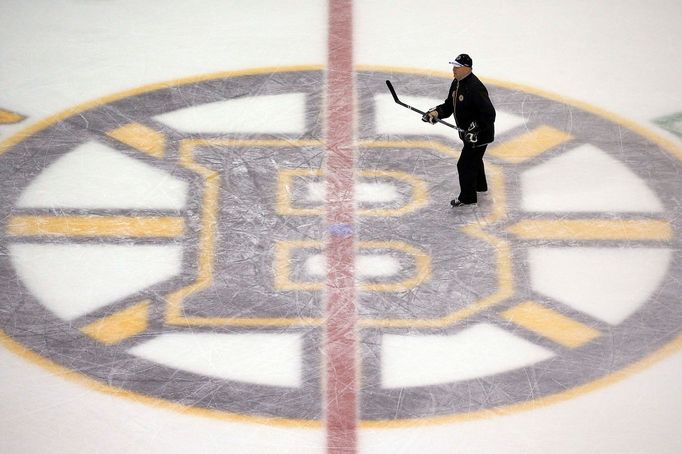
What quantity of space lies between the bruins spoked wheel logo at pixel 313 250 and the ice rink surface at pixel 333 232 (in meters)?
0.02

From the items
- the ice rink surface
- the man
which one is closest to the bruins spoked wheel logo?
the ice rink surface

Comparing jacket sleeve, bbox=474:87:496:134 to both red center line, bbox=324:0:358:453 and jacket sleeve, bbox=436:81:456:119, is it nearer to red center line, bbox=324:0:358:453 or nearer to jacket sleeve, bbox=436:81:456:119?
jacket sleeve, bbox=436:81:456:119

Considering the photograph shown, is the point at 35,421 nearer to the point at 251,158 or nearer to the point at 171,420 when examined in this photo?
the point at 171,420

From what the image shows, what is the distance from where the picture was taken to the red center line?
17.9 feet

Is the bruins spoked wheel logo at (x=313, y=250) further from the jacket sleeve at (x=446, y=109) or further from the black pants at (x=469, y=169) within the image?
the jacket sleeve at (x=446, y=109)

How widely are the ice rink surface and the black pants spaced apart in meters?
0.11

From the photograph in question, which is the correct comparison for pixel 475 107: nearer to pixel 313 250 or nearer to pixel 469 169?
pixel 469 169

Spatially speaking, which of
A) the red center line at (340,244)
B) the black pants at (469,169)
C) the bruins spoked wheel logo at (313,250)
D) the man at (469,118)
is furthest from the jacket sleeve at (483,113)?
the red center line at (340,244)

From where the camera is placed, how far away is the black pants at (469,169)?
21.6 feet

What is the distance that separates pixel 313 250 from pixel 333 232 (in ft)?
0.62

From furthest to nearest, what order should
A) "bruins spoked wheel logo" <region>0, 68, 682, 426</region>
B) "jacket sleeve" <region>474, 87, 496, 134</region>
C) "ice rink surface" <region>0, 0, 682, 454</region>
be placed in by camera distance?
"jacket sleeve" <region>474, 87, 496, 134</region>
"bruins spoked wheel logo" <region>0, 68, 682, 426</region>
"ice rink surface" <region>0, 0, 682, 454</region>

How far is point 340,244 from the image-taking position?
255 inches

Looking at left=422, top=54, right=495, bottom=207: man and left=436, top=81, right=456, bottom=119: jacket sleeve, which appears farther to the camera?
left=436, top=81, right=456, bottom=119: jacket sleeve

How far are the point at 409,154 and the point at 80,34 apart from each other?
2646 millimetres
